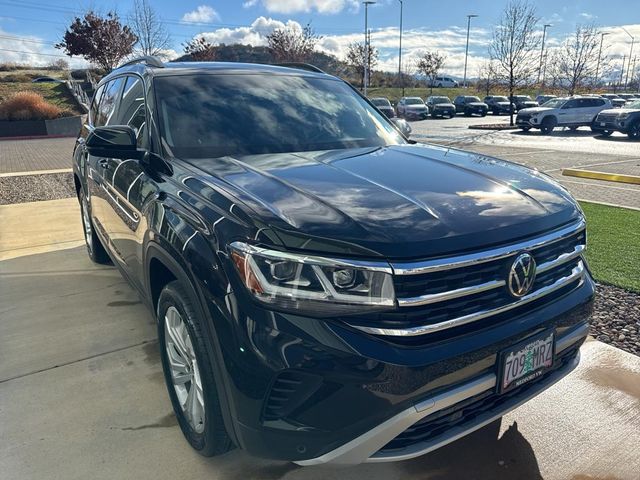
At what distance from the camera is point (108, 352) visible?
3516 mm

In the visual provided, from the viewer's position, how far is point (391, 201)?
2143mm

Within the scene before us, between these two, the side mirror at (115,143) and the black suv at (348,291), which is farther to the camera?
the side mirror at (115,143)

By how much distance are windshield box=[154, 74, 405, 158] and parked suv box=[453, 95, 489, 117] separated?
37.9 metres

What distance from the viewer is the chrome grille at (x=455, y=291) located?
5.98 feet

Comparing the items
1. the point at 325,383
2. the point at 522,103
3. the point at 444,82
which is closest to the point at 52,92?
the point at 522,103

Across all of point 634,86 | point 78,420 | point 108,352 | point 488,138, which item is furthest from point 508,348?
point 634,86

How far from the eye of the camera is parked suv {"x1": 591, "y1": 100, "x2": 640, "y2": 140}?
2072 cm

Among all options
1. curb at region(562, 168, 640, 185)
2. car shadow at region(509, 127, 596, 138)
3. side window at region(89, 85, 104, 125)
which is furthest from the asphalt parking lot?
car shadow at region(509, 127, 596, 138)

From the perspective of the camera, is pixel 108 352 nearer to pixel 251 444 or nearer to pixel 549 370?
pixel 251 444

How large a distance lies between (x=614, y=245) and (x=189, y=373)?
4.88 metres

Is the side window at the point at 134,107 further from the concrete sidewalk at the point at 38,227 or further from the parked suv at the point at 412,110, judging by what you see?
the parked suv at the point at 412,110

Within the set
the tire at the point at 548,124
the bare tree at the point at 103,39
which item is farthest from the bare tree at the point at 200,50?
the tire at the point at 548,124

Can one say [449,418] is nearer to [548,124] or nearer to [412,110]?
[548,124]

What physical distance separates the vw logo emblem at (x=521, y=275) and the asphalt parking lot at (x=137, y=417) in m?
0.95
